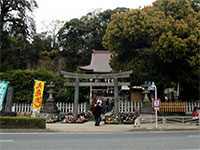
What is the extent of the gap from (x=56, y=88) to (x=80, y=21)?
76.0ft

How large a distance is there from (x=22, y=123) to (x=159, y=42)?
1036 centimetres

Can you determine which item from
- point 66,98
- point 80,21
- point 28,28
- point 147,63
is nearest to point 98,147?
point 147,63

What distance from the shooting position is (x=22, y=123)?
414 inches

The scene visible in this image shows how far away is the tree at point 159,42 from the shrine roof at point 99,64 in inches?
457

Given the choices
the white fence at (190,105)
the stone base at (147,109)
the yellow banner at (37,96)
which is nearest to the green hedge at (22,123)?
the yellow banner at (37,96)

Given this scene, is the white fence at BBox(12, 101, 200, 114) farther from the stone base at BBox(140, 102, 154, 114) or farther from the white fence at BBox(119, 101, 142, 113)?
the stone base at BBox(140, 102, 154, 114)

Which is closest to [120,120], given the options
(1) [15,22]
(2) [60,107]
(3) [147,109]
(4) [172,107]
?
(3) [147,109]

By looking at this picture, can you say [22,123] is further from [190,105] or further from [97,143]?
[190,105]

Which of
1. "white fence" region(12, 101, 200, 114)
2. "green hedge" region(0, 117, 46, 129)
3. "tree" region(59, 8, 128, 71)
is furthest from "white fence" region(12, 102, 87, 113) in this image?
"tree" region(59, 8, 128, 71)

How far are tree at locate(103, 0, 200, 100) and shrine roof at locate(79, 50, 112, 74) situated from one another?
38.1 feet

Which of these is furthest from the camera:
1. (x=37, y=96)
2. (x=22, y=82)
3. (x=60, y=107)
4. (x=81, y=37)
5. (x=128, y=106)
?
(x=81, y=37)

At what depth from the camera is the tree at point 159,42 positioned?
1302 centimetres

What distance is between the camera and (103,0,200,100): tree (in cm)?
1302

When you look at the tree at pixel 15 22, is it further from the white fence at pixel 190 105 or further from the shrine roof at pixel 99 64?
the white fence at pixel 190 105
